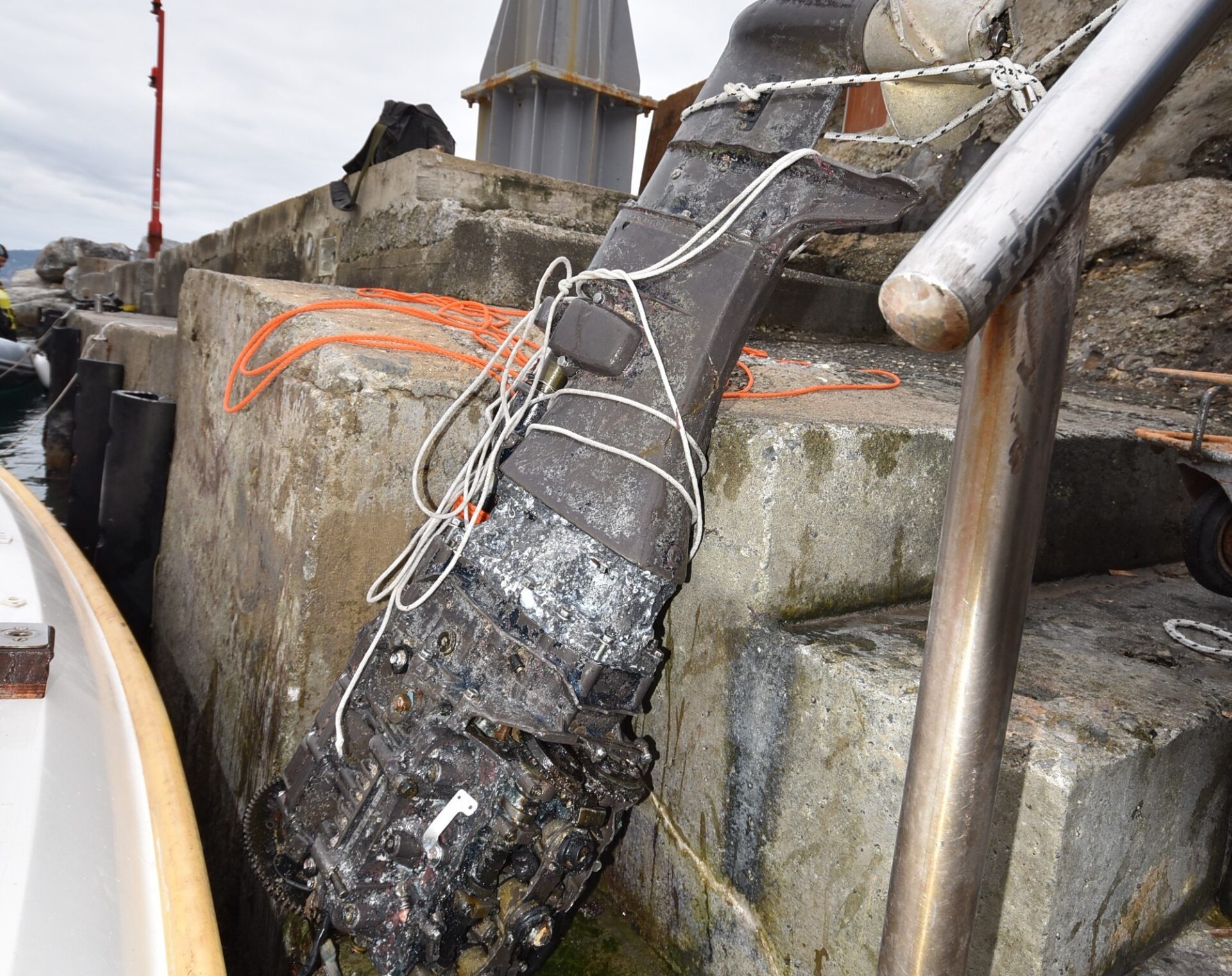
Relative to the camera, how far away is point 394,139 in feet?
15.8

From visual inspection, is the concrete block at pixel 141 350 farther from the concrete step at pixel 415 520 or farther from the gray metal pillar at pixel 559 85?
the gray metal pillar at pixel 559 85

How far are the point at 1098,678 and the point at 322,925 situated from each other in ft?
5.45

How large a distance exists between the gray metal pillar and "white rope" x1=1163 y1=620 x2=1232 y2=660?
14.7 ft

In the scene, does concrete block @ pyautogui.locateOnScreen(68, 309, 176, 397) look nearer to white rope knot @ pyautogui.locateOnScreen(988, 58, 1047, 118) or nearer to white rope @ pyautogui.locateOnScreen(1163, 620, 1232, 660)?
white rope knot @ pyautogui.locateOnScreen(988, 58, 1047, 118)

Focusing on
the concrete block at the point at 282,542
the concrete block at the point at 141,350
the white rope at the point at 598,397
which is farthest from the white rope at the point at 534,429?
the concrete block at the point at 141,350

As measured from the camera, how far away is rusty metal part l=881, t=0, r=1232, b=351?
49 centimetres

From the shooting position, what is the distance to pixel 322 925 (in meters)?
1.69

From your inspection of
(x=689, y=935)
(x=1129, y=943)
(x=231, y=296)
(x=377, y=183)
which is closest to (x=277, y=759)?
(x=689, y=935)

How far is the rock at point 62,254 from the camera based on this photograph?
21.1 metres

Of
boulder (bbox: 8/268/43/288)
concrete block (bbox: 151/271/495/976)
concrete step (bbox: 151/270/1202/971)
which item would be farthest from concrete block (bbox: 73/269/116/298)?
concrete step (bbox: 151/270/1202/971)

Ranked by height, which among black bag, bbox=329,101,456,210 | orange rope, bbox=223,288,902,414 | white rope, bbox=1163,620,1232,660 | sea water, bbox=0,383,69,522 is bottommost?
sea water, bbox=0,383,69,522

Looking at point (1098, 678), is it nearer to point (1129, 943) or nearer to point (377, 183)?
point (1129, 943)

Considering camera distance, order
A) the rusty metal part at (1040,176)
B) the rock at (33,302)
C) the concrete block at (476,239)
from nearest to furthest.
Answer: the rusty metal part at (1040,176) < the concrete block at (476,239) < the rock at (33,302)

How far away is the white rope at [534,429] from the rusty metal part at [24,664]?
1.97 feet
